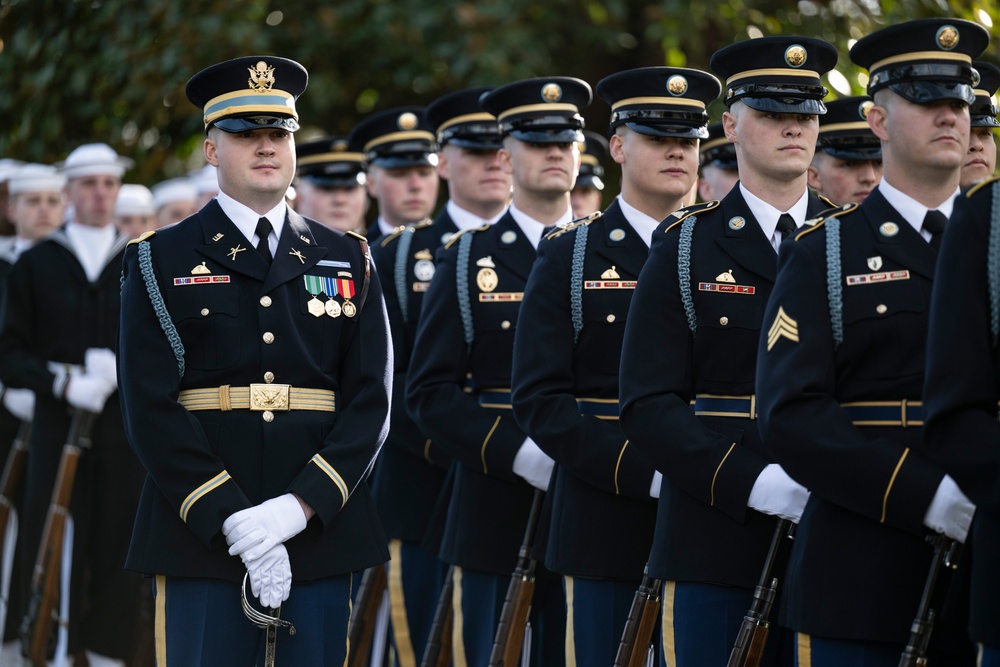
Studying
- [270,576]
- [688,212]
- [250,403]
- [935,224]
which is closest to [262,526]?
[270,576]

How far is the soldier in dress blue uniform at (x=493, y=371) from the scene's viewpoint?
5852mm

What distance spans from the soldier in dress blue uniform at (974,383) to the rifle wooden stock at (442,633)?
2.84m

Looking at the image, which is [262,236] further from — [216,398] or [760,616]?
[760,616]

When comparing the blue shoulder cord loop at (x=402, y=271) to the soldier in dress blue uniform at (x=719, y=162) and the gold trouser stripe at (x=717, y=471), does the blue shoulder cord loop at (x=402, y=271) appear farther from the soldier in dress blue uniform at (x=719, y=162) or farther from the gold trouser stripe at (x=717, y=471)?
the gold trouser stripe at (x=717, y=471)

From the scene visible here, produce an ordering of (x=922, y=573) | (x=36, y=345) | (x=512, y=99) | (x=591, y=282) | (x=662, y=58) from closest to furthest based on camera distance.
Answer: (x=922, y=573)
(x=591, y=282)
(x=512, y=99)
(x=36, y=345)
(x=662, y=58)

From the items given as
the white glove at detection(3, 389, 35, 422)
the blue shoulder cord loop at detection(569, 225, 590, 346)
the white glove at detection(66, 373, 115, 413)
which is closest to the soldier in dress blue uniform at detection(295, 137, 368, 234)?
the white glove at detection(66, 373, 115, 413)

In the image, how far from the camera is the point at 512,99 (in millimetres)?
6309

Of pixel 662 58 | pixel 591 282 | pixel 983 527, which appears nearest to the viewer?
pixel 983 527

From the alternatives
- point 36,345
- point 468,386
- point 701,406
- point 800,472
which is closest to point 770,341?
point 800,472

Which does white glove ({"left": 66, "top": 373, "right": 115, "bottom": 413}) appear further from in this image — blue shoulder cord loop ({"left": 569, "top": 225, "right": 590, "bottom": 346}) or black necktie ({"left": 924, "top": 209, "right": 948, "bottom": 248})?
black necktie ({"left": 924, "top": 209, "right": 948, "bottom": 248})

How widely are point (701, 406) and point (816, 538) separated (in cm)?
78

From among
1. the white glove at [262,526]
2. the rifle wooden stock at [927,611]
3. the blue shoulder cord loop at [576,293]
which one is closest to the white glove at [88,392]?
the blue shoulder cord loop at [576,293]

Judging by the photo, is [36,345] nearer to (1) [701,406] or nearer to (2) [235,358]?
(2) [235,358]

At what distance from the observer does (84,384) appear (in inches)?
309
